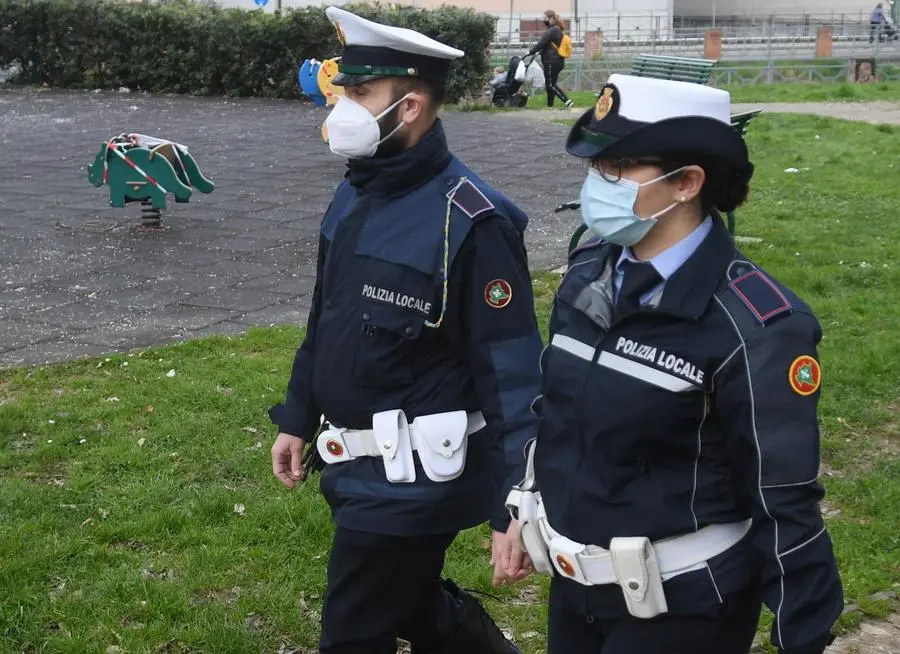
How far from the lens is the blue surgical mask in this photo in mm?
2381

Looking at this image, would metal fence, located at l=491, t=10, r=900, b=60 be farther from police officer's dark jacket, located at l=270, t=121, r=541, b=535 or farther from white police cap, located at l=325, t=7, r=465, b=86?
police officer's dark jacket, located at l=270, t=121, r=541, b=535

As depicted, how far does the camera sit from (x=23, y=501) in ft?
16.0

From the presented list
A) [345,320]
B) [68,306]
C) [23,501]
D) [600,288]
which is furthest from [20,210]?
[600,288]

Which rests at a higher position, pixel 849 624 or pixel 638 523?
pixel 638 523

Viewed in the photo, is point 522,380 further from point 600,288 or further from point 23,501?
point 23,501

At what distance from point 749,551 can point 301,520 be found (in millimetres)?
2638

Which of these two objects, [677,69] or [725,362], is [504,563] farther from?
[677,69]

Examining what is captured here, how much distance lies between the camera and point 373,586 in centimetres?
305

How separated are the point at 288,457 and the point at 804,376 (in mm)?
1606

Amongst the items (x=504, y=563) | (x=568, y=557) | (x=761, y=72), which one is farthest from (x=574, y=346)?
(x=761, y=72)

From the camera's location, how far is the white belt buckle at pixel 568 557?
2.41m

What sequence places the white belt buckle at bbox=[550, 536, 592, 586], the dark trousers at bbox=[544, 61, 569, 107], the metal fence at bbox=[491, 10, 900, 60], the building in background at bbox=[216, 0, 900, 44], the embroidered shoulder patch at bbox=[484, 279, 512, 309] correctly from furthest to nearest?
the building in background at bbox=[216, 0, 900, 44]
the metal fence at bbox=[491, 10, 900, 60]
the dark trousers at bbox=[544, 61, 569, 107]
the embroidered shoulder patch at bbox=[484, 279, 512, 309]
the white belt buckle at bbox=[550, 536, 592, 586]

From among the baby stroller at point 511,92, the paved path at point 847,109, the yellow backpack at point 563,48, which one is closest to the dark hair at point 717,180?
the paved path at point 847,109

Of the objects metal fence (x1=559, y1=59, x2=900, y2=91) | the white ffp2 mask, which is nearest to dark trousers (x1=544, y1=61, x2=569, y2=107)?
metal fence (x1=559, y1=59, x2=900, y2=91)
